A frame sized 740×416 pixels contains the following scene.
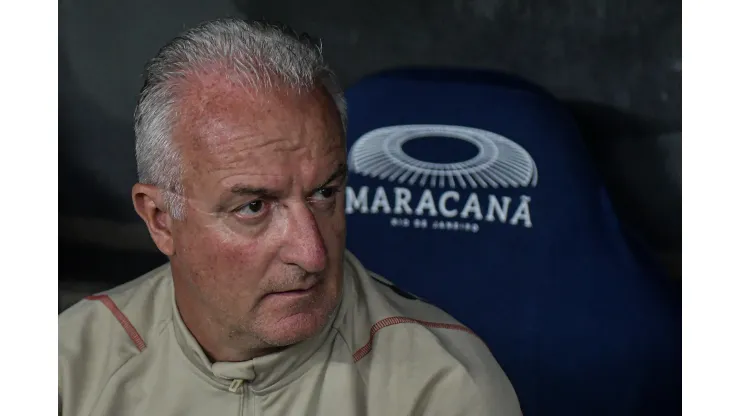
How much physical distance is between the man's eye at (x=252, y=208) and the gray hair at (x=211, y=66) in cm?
8

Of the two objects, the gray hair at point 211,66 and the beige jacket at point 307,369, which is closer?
the gray hair at point 211,66

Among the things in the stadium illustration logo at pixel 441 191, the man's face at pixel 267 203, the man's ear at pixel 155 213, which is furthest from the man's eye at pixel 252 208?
the stadium illustration logo at pixel 441 191

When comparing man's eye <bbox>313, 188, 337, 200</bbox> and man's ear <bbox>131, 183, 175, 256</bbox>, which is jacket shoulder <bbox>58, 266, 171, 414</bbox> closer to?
man's ear <bbox>131, 183, 175, 256</bbox>

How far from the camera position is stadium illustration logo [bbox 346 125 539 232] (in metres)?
1.33

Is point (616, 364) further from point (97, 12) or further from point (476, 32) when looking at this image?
point (97, 12)

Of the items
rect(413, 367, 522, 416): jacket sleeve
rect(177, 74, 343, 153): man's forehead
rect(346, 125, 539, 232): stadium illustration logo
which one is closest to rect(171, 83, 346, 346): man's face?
rect(177, 74, 343, 153): man's forehead

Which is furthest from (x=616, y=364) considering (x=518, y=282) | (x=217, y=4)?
(x=217, y=4)

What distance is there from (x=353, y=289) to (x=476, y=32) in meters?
0.45

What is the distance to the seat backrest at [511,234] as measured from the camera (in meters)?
1.30

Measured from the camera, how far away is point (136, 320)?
1.12 metres

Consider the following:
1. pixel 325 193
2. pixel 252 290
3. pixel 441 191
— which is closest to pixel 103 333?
pixel 252 290

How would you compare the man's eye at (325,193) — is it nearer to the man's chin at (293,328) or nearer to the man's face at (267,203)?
the man's face at (267,203)

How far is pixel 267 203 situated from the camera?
925mm

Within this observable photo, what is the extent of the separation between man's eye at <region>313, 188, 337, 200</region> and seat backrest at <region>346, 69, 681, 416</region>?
382 mm
